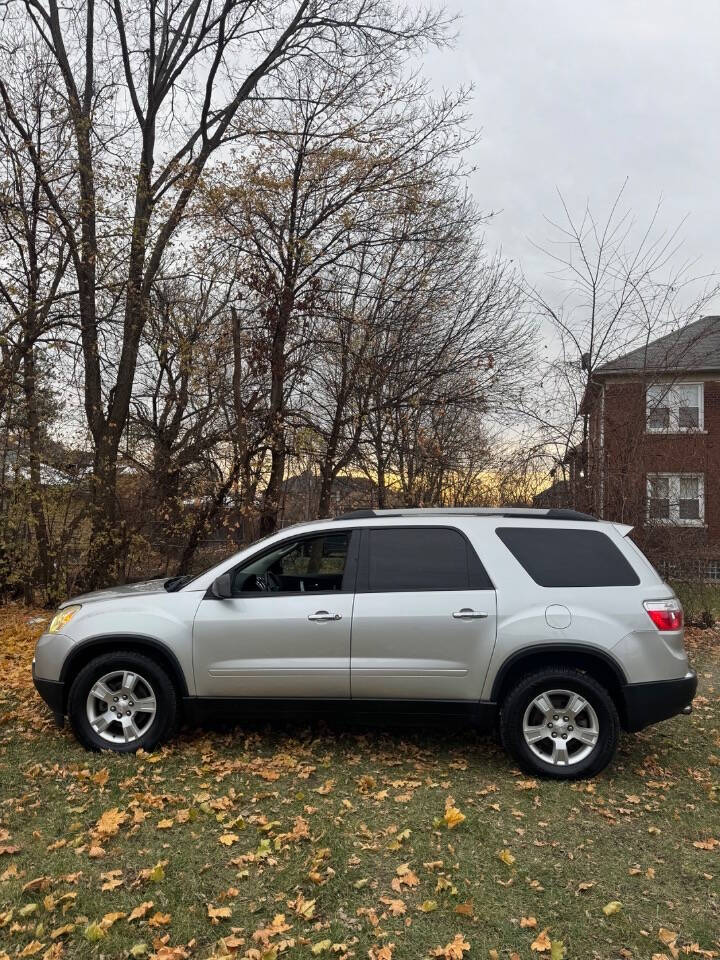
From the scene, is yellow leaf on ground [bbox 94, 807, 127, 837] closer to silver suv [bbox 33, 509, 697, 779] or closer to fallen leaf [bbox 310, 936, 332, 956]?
silver suv [bbox 33, 509, 697, 779]

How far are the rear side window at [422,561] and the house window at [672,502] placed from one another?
Result: 7100 millimetres

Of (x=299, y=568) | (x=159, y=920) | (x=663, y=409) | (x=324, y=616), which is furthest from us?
(x=663, y=409)

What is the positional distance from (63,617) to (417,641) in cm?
259

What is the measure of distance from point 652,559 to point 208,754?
830 centimetres

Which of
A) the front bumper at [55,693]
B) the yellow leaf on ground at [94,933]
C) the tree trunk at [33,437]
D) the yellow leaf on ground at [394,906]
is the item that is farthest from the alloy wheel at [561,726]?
the tree trunk at [33,437]

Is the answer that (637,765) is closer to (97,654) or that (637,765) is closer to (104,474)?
(97,654)

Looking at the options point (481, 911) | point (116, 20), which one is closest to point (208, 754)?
point (481, 911)

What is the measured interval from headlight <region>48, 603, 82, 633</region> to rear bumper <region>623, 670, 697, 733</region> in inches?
153

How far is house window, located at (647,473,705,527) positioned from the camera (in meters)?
11.1

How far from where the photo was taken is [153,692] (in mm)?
5035

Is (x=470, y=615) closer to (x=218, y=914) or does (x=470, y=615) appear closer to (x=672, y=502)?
(x=218, y=914)

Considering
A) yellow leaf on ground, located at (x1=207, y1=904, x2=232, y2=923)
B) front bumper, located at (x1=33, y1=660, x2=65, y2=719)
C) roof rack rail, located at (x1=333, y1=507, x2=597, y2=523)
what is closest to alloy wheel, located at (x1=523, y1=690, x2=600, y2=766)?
roof rack rail, located at (x1=333, y1=507, x2=597, y2=523)

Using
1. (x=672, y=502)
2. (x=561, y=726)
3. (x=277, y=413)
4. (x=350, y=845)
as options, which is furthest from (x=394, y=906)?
(x=672, y=502)

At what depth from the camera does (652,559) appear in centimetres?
1116
